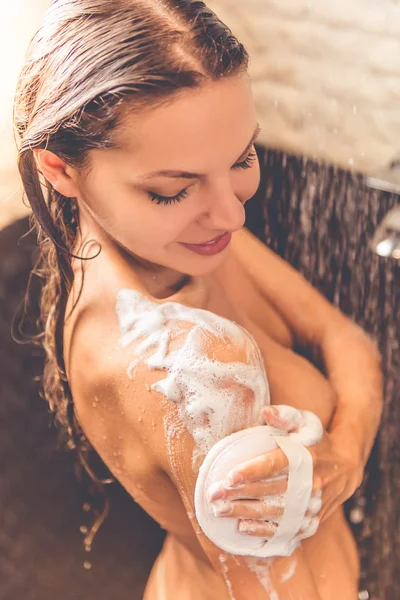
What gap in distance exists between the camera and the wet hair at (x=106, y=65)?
593 mm

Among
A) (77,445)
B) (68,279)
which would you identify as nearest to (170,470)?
(68,279)

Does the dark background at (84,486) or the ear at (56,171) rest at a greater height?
the ear at (56,171)

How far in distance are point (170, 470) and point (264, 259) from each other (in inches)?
18.1

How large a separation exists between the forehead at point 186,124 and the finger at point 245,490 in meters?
0.32

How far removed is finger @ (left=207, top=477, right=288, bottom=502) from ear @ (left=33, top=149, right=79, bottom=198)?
1.08 ft

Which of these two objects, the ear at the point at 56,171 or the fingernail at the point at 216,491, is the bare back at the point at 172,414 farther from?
the ear at the point at 56,171

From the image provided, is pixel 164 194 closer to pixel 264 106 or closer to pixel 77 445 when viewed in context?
pixel 77 445

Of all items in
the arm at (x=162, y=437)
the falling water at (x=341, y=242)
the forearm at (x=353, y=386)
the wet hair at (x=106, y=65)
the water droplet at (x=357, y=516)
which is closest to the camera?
the wet hair at (x=106, y=65)

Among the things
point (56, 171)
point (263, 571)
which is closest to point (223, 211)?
point (56, 171)

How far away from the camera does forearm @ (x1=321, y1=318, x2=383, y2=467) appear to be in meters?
0.93

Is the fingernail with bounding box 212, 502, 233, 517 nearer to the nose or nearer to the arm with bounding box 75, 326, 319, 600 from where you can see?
the arm with bounding box 75, 326, 319, 600

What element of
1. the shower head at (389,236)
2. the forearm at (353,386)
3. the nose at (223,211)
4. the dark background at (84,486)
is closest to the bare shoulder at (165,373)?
the nose at (223,211)

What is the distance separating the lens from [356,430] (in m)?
0.93

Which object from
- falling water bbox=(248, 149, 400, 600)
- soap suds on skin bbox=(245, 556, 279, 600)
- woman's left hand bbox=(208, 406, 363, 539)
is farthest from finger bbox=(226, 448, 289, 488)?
falling water bbox=(248, 149, 400, 600)
